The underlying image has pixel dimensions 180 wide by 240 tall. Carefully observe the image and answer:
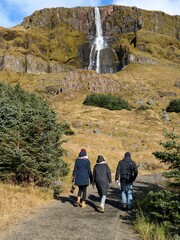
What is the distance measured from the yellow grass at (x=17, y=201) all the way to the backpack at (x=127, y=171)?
298cm

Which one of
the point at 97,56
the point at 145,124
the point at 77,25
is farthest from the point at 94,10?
the point at 145,124

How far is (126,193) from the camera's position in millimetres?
12133

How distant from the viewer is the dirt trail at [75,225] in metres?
8.06

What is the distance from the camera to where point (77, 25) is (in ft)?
540

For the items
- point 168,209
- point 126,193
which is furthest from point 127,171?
point 168,209

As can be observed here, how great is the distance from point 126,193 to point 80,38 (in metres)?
146

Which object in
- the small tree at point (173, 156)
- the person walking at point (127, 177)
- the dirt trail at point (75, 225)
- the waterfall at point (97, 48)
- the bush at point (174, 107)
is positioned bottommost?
the dirt trail at point (75, 225)

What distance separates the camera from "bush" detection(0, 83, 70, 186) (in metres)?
13.1

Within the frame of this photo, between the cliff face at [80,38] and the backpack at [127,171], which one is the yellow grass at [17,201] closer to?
the backpack at [127,171]

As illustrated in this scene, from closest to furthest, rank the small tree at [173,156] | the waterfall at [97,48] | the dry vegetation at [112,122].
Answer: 1. the small tree at [173,156]
2. the dry vegetation at [112,122]
3. the waterfall at [97,48]

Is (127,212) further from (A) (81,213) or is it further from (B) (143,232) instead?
(B) (143,232)

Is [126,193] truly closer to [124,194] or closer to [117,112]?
[124,194]

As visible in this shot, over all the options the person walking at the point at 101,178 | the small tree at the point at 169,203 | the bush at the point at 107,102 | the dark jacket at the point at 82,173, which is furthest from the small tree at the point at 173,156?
the bush at the point at 107,102

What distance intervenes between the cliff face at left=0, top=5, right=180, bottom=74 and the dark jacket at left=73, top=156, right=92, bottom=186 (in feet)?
344
